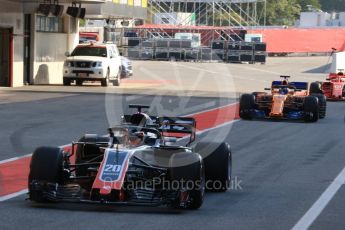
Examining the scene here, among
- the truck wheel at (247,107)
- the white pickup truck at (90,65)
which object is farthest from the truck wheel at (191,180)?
the white pickup truck at (90,65)

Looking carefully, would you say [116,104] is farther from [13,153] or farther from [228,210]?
[228,210]

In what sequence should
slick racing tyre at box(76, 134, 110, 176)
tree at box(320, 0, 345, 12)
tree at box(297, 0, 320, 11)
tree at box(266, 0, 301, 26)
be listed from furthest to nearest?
tree at box(320, 0, 345, 12) → tree at box(297, 0, 320, 11) → tree at box(266, 0, 301, 26) → slick racing tyre at box(76, 134, 110, 176)

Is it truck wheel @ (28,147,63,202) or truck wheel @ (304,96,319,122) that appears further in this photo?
truck wheel @ (304,96,319,122)

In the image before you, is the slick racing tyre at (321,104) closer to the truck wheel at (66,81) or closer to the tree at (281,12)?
the truck wheel at (66,81)

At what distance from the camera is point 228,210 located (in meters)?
10.5

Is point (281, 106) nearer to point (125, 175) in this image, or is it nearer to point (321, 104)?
point (321, 104)

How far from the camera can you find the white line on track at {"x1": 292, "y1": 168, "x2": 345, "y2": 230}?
31.7ft

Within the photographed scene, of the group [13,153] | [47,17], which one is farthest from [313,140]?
[47,17]

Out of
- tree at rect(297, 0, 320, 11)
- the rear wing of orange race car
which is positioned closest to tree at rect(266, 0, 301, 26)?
tree at rect(297, 0, 320, 11)

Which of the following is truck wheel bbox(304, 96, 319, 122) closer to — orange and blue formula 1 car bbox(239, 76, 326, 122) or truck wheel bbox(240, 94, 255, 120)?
orange and blue formula 1 car bbox(239, 76, 326, 122)

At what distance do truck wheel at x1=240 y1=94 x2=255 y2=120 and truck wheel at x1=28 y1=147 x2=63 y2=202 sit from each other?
46.9ft

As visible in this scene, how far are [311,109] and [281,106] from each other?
2.63 feet

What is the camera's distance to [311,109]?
78.2 feet

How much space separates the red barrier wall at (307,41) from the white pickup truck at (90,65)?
4626cm
